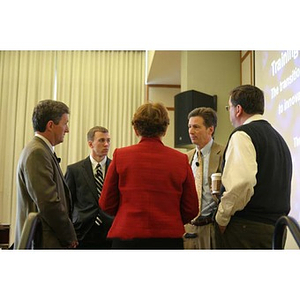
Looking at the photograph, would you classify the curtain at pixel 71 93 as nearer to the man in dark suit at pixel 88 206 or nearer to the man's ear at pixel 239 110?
the man in dark suit at pixel 88 206

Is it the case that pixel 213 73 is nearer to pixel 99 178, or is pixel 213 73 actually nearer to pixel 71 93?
pixel 99 178

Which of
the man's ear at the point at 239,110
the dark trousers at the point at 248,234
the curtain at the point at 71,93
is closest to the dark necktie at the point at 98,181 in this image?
the dark trousers at the point at 248,234

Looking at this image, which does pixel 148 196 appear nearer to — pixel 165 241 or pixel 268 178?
pixel 165 241

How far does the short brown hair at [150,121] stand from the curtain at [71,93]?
567 cm

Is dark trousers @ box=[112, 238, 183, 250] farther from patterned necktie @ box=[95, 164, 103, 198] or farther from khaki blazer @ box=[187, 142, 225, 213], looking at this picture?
patterned necktie @ box=[95, 164, 103, 198]

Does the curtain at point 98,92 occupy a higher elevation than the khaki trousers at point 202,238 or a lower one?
higher

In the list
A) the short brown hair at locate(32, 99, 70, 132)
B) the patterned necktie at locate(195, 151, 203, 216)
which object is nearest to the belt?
the patterned necktie at locate(195, 151, 203, 216)

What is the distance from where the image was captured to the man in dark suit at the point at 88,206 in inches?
118

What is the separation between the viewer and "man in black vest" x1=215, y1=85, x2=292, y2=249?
6.88 feet

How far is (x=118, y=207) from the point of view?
205 centimetres

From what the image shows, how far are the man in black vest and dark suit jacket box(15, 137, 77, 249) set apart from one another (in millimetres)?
831

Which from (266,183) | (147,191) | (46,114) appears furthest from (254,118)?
(46,114)
